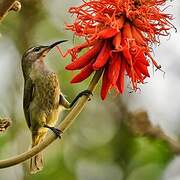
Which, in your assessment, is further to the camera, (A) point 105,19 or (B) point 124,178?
(B) point 124,178

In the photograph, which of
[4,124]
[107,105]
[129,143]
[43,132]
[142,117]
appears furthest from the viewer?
[107,105]

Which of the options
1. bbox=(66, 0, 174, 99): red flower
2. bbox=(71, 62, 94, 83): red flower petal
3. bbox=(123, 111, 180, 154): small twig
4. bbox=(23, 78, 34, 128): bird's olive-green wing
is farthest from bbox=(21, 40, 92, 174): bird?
bbox=(71, 62, 94, 83): red flower petal

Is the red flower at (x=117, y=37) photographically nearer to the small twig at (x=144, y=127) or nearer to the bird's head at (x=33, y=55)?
the small twig at (x=144, y=127)

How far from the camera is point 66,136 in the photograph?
20.5 feet

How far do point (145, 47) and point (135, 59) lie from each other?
6cm

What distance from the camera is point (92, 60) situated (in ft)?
7.41

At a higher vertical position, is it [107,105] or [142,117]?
[142,117]

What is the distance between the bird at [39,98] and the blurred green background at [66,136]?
1053mm

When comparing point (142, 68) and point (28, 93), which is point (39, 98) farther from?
point (142, 68)

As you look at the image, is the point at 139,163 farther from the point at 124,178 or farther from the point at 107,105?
the point at 107,105

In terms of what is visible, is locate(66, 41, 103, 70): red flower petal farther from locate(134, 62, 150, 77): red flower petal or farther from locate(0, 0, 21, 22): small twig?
locate(0, 0, 21, 22): small twig

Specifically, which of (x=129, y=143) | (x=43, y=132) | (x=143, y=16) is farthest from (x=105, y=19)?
(x=129, y=143)

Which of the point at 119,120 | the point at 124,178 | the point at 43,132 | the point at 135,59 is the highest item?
the point at 135,59

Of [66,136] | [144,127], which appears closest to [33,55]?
[144,127]
